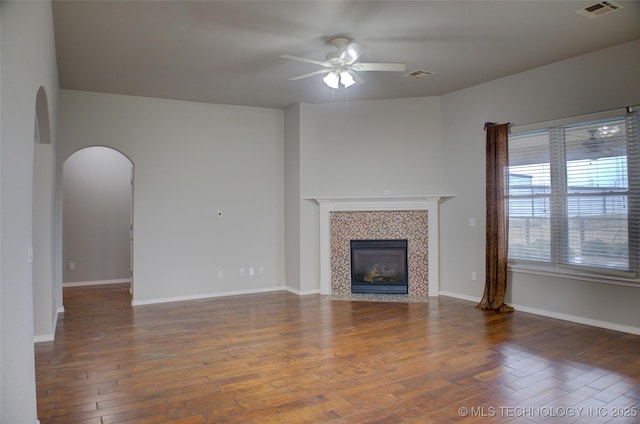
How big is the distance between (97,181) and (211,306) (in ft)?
12.2

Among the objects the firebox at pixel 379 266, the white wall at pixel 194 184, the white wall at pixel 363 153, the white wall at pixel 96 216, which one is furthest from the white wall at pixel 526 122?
the white wall at pixel 96 216

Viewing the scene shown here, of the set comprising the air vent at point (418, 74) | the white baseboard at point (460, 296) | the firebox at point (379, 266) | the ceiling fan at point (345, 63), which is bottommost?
the white baseboard at point (460, 296)

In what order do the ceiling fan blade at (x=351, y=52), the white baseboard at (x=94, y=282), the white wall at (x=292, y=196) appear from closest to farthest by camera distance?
the ceiling fan blade at (x=351, y=52), the white wall at (x=292, y=196), the white baseboard at (x=94, y=282)

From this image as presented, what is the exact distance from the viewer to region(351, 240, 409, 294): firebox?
6406 millimetres

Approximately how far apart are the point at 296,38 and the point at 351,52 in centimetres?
54

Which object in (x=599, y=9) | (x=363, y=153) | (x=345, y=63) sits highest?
(x=599, y=9)

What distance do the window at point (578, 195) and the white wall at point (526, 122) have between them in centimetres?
23

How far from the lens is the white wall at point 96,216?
24.7 ft

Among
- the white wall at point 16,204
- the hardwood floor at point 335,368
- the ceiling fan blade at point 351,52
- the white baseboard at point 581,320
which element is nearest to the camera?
the white wall at point 16,204

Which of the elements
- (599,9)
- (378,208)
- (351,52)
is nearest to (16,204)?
(351,52)

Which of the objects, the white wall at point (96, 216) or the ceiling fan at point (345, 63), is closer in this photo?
the ceiling fan at point (345, 63)

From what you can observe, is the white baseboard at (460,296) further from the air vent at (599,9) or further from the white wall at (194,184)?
the air vent at (599,9)

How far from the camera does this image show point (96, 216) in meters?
7.71

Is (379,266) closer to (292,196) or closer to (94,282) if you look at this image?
(292,196)
